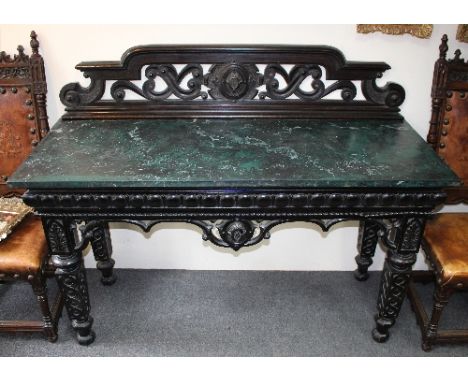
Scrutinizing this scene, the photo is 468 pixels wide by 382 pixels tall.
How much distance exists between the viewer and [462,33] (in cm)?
199

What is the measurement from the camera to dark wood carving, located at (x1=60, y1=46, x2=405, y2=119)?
2.02 metres

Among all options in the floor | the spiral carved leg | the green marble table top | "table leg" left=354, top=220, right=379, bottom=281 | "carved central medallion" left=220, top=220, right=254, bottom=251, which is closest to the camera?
the green marble table top

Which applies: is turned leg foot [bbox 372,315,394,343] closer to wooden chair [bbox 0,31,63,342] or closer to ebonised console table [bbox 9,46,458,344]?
ebonised console table [bbox 9,46,458,344]

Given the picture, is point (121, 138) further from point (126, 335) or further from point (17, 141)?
point (126, 335)

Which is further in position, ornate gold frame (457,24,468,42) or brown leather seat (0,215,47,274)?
ornate gold frame (457,24,468,42)

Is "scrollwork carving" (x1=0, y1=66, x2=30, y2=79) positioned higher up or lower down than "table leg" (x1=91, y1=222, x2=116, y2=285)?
higher up

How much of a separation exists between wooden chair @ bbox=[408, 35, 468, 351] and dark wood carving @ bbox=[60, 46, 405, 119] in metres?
0.19

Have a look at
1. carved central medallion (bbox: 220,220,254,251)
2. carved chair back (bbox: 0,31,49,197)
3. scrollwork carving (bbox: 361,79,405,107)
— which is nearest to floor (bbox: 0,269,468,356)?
carved central medallion (bbox: 220,220,254,251)

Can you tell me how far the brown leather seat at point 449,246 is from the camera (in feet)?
6.08

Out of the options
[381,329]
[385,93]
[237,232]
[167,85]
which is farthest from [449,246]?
[167,85]

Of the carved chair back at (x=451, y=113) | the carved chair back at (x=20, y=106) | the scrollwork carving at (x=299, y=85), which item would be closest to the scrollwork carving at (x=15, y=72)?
the carved chair back at (x=20, y=106)

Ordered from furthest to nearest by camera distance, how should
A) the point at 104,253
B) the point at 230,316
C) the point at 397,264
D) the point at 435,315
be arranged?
the point at 104,253, the point at 230,316, the point at 435,315, the point at 397,264

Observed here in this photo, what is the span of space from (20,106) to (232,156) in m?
1.07

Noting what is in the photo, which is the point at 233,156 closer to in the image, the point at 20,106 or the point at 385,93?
the point at 385,93
